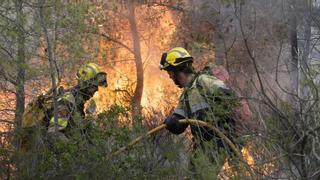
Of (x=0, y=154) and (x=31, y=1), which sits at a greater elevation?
(x=31, y=1)

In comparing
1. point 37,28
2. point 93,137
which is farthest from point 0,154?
point 37,28

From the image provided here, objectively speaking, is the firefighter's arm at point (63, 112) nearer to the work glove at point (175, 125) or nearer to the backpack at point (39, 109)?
the backpack at point (39, 109)

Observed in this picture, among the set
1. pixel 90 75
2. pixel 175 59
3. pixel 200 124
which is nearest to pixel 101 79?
pixel 90 75

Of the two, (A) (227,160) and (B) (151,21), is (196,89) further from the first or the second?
(B) (151,21)

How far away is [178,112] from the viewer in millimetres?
6113

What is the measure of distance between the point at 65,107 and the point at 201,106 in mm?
1336

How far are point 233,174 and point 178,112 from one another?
1.53 metres

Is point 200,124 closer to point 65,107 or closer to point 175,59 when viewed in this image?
point 175,59

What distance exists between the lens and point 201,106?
5875 mm

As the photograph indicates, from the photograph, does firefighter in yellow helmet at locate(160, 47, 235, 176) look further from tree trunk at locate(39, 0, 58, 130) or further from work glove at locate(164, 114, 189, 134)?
tree trunk at locate(39, 0, 58, 130)

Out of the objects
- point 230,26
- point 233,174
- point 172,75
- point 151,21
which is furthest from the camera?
point 151,21

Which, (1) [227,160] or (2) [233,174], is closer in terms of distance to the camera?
(2) [233,174]

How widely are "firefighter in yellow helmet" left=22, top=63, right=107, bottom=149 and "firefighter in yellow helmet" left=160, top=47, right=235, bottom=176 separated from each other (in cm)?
83

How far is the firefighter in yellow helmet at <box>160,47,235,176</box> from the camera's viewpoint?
5117mm
